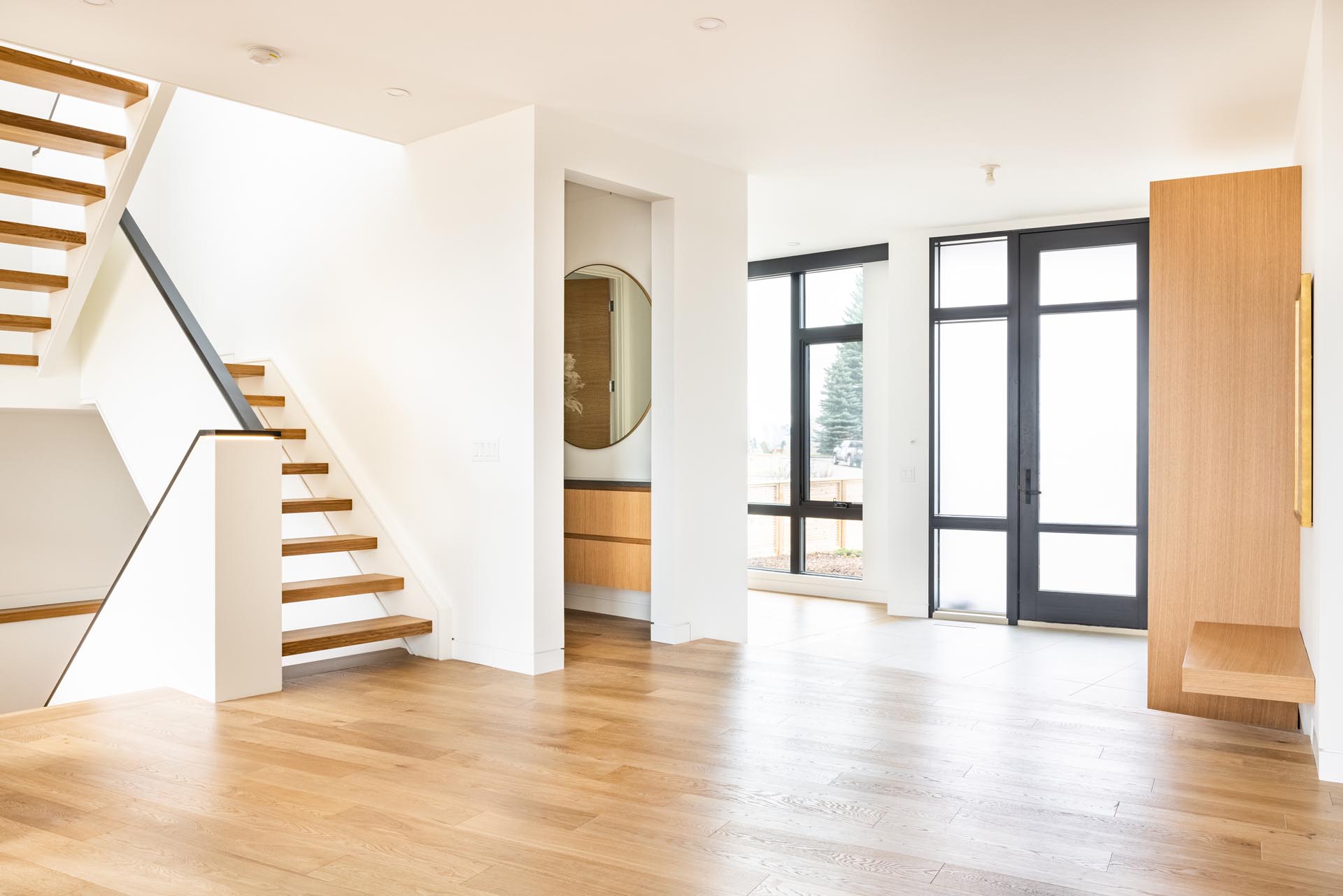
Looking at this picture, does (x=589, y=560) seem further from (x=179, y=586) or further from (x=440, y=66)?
(x=440, y=66)

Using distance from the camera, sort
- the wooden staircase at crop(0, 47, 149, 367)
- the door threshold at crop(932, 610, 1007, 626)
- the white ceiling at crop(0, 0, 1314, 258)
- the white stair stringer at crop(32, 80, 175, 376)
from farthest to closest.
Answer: the door threshold at crop(932, 610, 1007, 626)
the white stair stringer at crop(32, 80, 175, 376)
the wooden staircase at crop(0, 47, 149, 367)
the white ceiling at crop(0, 0, 1314, 258)

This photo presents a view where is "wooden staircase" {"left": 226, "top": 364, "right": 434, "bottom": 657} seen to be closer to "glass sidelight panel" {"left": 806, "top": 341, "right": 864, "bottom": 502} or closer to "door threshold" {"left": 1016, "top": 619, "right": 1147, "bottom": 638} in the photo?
"glass sidelight panel" {"left": 806, "top": 341, "right": 864, "bottom": 502}

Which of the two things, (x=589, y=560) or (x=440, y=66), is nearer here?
(x=440, y=66)

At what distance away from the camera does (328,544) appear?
526cm

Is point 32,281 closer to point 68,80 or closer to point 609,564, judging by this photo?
point 68,80

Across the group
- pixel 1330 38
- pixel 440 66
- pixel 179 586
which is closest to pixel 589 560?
pixel 179 586

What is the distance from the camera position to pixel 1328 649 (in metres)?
3.32

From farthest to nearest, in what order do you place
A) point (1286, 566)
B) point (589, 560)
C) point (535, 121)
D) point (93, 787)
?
point (589, 560)
point (535, 121)
point (1286, 566)
point (93, 787)

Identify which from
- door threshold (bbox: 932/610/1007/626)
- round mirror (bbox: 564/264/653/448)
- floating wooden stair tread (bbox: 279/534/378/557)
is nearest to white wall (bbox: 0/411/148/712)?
floating wooden stair tread (bbox: 279/534/378/557)

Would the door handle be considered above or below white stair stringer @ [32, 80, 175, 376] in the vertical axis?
below

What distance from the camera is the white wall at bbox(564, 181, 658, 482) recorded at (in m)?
6.15

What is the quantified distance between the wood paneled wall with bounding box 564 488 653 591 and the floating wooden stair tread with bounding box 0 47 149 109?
3383 mm

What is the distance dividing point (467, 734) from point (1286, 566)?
11.6 feet

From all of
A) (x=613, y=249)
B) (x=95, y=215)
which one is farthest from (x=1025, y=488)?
(x=95, y=215)
